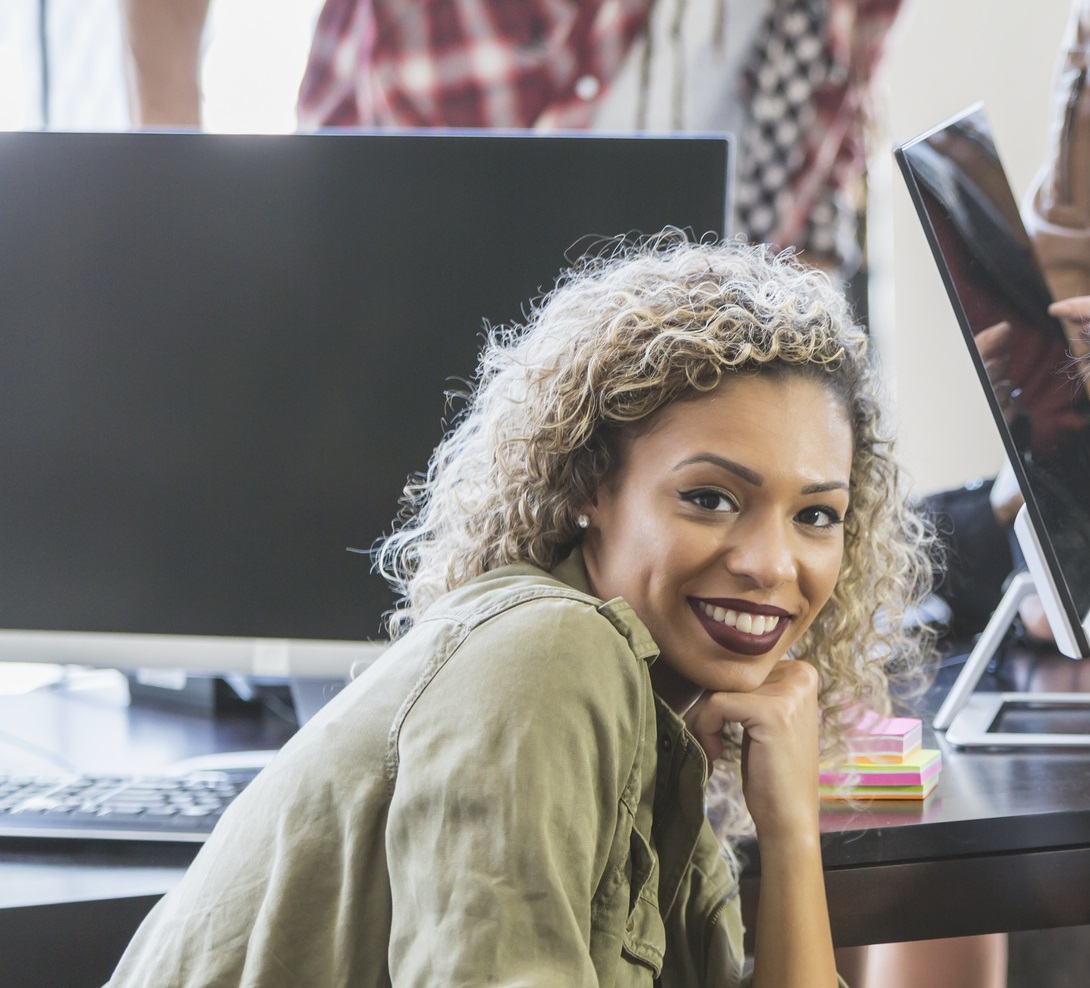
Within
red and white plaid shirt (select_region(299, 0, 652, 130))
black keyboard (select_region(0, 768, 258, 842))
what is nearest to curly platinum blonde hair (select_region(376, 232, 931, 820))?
black keyboard (select_region(0, 768, 258, 842))

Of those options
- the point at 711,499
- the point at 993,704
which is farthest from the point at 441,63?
the point at 711,499

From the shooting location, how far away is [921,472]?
8.25ft

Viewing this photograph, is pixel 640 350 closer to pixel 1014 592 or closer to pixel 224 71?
pixel 1014 592

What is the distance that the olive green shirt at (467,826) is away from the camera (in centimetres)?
68

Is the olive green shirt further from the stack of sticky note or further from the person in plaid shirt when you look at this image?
the person in plaid shirt

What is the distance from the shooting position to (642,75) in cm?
235

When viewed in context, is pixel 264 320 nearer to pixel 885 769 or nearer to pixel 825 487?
pixel 825 487

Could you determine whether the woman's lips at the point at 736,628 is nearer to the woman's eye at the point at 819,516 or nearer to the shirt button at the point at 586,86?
the woman's eye at the point at 819,516

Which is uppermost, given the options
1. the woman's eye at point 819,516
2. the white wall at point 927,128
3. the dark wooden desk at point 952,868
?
the white wall at point 927,128

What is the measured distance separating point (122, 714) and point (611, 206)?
745 millimetres

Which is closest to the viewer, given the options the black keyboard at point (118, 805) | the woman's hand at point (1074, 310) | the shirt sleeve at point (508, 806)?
the shirt sleeve at point (508, 806)

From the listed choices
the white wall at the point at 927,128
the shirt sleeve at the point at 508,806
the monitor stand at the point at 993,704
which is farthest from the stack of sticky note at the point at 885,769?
the white wall at the point at 927,128

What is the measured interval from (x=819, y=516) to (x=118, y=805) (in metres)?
0.60

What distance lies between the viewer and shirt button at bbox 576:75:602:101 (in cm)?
231
